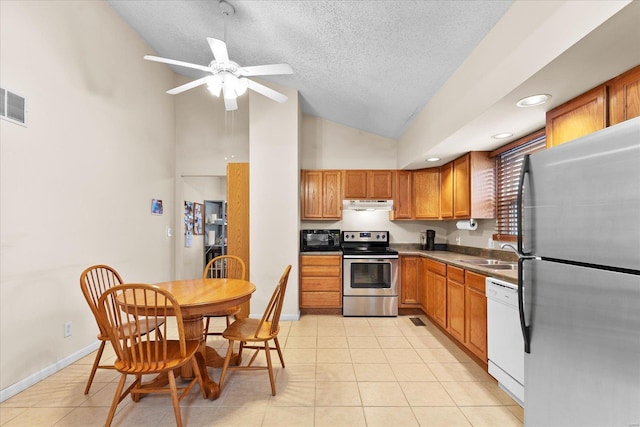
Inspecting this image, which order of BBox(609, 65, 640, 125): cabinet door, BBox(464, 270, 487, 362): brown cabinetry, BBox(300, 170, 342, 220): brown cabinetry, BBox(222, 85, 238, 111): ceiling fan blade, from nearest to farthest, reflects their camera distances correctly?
BBox(609, 65, 640, 125): cabinet door < BBox(464, 270, 487, 362): brown cabinetry < BBox(222, 85, 238, 111): ceiling fan blade < BBox(300, 170, 342, 220): brown cabinetry

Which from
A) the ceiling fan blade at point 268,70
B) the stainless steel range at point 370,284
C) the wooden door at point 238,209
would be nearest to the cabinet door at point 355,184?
the stainless steel range at point 370,284

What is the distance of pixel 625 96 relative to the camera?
156cm

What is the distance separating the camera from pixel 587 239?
1.22m

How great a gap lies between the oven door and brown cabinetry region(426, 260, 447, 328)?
486 mm

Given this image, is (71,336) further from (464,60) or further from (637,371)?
(464,60)

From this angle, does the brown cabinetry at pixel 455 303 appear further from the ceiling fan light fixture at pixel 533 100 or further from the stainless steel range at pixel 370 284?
the ceiling fan light fixture at pixel 533 100

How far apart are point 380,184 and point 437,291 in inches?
72.9

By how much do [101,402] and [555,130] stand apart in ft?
12.3

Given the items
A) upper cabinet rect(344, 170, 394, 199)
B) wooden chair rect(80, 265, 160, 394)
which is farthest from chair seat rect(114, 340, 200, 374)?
upper cabinet rect(344, 170, 394, 199)

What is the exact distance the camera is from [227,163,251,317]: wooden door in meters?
4.07

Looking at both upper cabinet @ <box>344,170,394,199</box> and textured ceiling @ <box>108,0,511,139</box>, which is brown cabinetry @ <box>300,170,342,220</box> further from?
textured ceiling @ <box>108,0,511,139</box>

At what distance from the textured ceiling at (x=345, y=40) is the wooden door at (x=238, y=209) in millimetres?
1326

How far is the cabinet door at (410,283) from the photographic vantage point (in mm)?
4270

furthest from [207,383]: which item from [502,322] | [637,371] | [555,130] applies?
[555,130]
